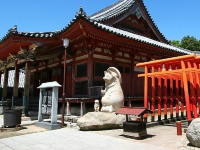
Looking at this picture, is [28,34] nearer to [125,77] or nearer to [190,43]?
[125,77]

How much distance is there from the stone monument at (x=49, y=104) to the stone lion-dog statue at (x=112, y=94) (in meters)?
2.28

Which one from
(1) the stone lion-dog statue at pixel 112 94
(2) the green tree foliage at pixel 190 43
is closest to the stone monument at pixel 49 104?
(1) the stone lion-dog statue at pixel 112 94

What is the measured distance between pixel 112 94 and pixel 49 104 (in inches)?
124

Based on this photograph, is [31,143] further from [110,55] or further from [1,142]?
[110,55]

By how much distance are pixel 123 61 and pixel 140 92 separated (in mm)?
2704

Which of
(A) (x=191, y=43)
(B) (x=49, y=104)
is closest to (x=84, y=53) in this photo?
(B) (x=49, y=104)

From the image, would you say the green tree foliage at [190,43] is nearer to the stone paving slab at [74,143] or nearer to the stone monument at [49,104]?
the stone monument at [49,104]

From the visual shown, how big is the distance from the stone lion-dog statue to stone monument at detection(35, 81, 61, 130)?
228 centimetres

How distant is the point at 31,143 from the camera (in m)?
6.02

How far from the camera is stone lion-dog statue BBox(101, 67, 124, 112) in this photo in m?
8.77

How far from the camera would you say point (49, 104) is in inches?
364

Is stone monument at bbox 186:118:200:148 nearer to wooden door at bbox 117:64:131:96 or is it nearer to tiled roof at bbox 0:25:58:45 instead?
wooden door at bbox 117:64:131:96

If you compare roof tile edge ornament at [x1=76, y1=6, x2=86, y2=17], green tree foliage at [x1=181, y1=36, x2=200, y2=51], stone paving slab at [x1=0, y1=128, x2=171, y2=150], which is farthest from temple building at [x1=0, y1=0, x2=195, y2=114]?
green tree foliage at [x1=181, y1=36, x2=200, y2=51]

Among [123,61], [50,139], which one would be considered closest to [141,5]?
[123,61]
